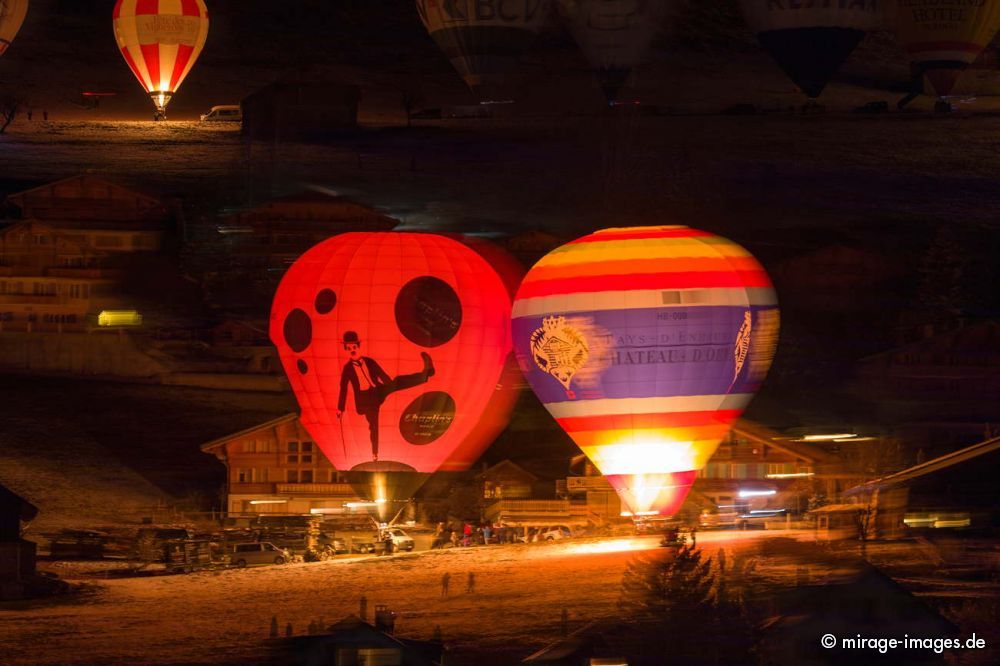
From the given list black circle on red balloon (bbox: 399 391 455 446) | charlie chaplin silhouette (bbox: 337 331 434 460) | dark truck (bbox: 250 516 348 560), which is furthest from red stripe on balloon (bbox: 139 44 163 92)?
black circle on red balloon (bbox: 399 391 455 446)

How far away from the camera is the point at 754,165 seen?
3684 centimetres

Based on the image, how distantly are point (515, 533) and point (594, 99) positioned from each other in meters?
28.3

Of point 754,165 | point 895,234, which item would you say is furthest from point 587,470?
point 754,165

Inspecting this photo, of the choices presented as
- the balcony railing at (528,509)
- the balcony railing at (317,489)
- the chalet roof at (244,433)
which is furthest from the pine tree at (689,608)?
the chalet roof at (244,433)

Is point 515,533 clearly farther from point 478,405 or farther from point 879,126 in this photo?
point 879,126

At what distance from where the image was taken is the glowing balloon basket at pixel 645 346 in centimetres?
1577

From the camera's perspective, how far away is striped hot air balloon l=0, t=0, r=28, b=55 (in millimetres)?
28109

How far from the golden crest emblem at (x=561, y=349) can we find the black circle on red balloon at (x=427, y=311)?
2.42ft

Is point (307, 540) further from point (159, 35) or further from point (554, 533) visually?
point (159, 35)

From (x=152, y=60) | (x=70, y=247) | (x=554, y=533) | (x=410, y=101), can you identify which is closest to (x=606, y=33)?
(x=152, y=60)

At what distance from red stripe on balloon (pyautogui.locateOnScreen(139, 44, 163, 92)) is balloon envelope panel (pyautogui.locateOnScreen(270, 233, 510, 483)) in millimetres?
14726

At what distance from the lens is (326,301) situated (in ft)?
54.6

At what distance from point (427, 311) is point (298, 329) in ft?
3.46

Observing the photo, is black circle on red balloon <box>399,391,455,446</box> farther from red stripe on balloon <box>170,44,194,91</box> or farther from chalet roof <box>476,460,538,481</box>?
red stripe on balloon <box>170,44,194,91</box>
